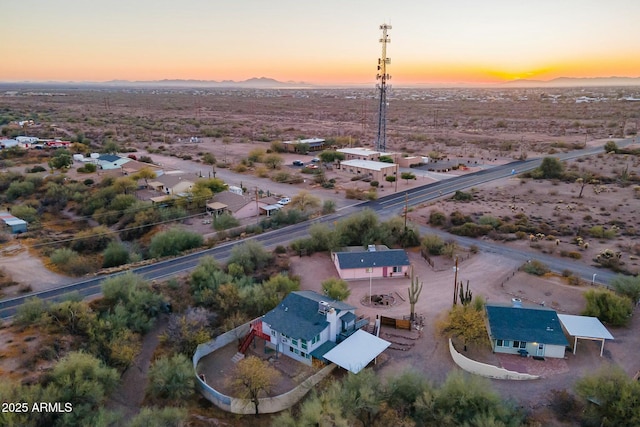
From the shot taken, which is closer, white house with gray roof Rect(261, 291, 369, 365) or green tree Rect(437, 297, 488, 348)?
→ white house with gray roof Rect(261, 291, 369, 365)

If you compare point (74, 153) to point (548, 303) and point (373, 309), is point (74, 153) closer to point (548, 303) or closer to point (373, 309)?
point (373, 309)

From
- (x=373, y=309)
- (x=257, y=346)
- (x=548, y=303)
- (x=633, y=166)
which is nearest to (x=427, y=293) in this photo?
(x=373, y=309)

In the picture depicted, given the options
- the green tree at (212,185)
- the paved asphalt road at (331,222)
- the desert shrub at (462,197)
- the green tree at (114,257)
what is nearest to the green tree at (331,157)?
the paved asphalt road at (331,222)

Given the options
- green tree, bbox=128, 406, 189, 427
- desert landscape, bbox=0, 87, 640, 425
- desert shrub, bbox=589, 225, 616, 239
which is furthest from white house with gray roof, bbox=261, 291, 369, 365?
desert shrub, bbox=589, 225, 616, 239

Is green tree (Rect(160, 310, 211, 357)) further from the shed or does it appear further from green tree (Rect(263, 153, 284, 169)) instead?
green tree (Rect(263, 153, 284, 169))

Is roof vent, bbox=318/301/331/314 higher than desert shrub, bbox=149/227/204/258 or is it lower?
higher
